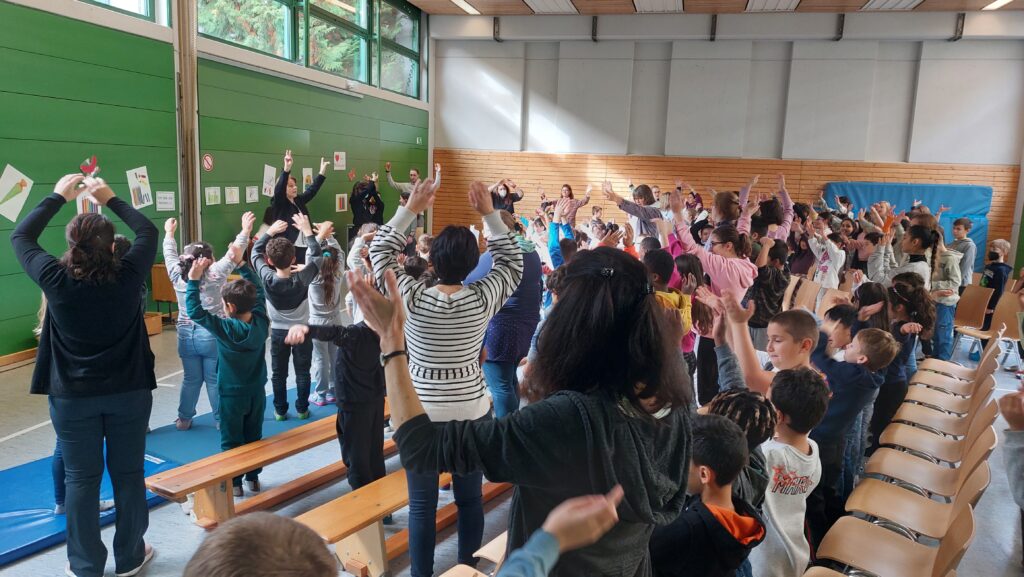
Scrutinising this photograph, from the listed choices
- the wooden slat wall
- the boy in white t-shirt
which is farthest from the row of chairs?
the wooden slat wall

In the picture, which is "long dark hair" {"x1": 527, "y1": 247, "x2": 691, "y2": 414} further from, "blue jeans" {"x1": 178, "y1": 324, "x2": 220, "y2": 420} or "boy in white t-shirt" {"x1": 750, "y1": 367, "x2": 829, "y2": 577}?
"blue jeans" {"x1": 178, "y1": 324, "x2": 220, "y2": 420}

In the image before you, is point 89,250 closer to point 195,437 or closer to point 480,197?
point 480,197

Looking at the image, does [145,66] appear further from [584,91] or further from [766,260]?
[584,91]

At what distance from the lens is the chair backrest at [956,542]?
210 centimetres

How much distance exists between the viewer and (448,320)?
2.70m

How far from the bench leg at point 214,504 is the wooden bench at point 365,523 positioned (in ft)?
2.19

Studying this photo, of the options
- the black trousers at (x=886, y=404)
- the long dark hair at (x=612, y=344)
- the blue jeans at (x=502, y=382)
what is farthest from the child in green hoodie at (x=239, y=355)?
the black trousers at (x=886, y=404)

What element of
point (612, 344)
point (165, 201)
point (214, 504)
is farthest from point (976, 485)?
point (165, 201)

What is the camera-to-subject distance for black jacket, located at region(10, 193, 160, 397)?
2.74m

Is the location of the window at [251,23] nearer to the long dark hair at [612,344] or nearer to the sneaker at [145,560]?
the sneaker at [145,560]

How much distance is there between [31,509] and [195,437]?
1173 mm

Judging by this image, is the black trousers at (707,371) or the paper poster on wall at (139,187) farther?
the paper poster on wall at (139,187)

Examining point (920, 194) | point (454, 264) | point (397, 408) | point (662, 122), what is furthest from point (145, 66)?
point (920, 194)

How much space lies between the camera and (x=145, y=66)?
7.59 m
